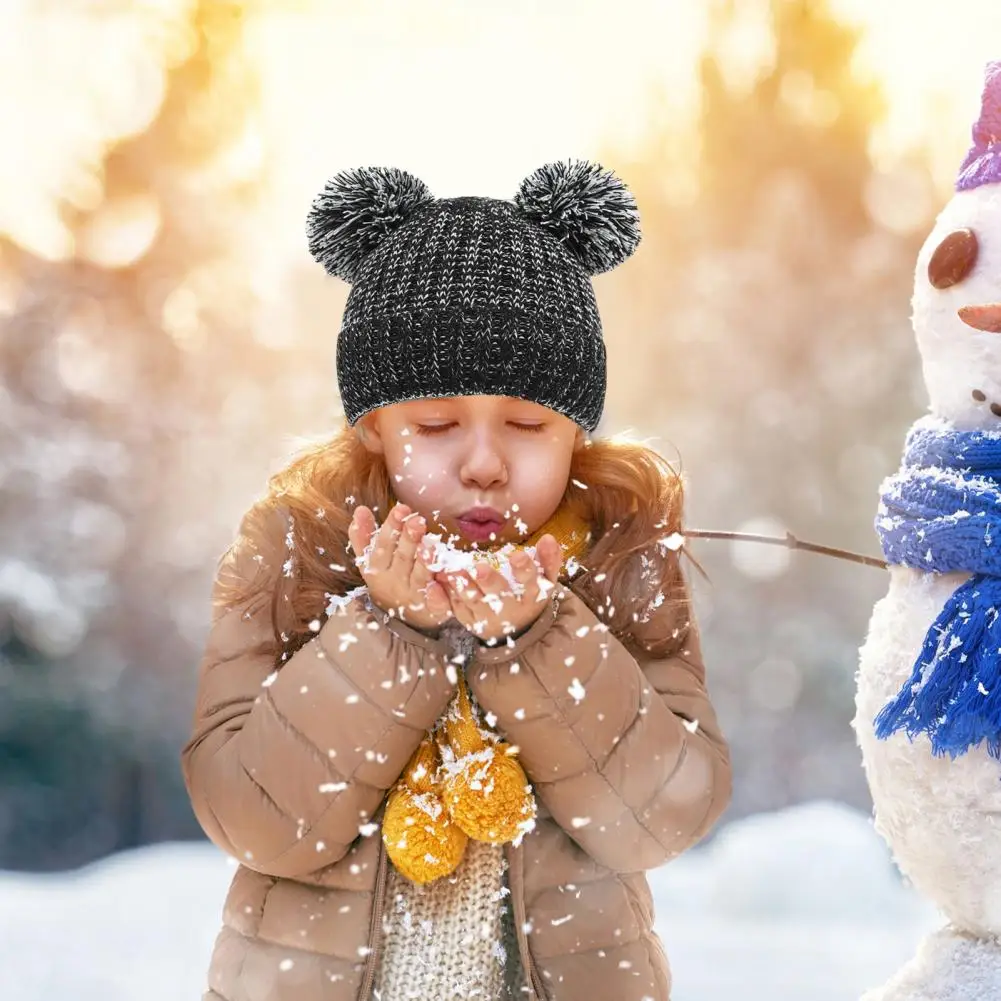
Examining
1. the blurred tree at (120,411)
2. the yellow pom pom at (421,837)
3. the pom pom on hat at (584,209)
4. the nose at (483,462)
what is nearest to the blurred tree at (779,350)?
the blurred tree at (120,411)

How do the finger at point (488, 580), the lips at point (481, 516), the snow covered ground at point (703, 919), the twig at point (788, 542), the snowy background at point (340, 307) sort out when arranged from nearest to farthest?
1. the finger at point (488, 580)
2. the lips at point (481, 516)
3. the twig at point (788, 542)
4. the snow covered ground at point (703, 919)
5. the snowy background at point (340, 307)

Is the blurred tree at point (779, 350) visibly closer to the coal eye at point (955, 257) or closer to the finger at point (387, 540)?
the coal eye at point (955, 257)

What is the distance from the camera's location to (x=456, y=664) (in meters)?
0.90

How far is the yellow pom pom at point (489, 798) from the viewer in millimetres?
875

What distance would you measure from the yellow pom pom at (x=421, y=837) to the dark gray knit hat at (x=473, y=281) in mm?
324

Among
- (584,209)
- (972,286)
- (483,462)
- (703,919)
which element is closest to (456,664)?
(483,462)

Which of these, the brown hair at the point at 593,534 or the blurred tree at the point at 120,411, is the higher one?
the blurred tree at the point at 120,411

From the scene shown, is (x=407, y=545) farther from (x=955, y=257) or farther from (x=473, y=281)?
(x=955, y=257)

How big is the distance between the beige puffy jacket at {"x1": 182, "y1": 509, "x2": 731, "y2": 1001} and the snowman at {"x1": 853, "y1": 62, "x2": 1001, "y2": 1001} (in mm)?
158

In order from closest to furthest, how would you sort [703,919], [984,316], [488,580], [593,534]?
[488,580] < [984,316] < [593,534] < [703,919]

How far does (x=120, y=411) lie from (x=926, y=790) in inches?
50.8

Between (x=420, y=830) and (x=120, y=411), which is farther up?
(x=120, y=411)

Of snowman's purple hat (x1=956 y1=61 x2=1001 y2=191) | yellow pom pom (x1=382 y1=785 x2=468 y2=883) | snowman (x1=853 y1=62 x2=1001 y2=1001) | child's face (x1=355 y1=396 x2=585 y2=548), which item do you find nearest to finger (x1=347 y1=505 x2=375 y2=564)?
child's face (x1=355 y1=396 x2=585 y2=548)

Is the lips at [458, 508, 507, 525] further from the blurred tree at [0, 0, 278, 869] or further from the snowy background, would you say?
the blurred tree at [0, 0, 278, 869]
